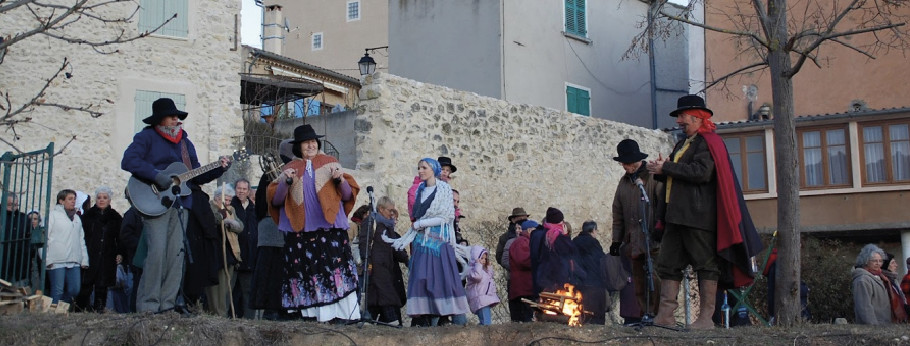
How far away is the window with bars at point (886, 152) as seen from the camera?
18953mm

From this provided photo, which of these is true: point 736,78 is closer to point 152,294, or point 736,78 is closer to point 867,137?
point 867,137

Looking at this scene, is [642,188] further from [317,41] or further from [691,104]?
[317,41]

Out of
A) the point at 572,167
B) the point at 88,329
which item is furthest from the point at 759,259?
the point at 88,329

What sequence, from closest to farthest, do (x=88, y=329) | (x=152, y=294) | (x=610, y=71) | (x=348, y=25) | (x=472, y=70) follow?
(x=88, y=329)
(x=152, y=294)
(x=472, y=70)
(x=610, y=71)
(x=348, y=25)

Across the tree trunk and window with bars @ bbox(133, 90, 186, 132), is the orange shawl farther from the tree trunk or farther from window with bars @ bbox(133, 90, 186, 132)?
window with bars @ bbox(133, 90, 186, 132)

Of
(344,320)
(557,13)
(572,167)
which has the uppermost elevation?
(557,13)

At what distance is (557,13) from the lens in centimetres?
2255

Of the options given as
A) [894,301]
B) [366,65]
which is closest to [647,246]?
[894,301]

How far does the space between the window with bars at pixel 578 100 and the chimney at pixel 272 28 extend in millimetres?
15915

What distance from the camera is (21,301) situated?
26.2 ft

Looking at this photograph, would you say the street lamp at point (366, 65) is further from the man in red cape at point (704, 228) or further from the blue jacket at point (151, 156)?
the man in red cape at point (704, 228)

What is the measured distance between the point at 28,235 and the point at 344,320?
3233mm

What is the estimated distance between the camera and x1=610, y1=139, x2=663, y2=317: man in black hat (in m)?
8.39

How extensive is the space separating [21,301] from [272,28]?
1150 inches
